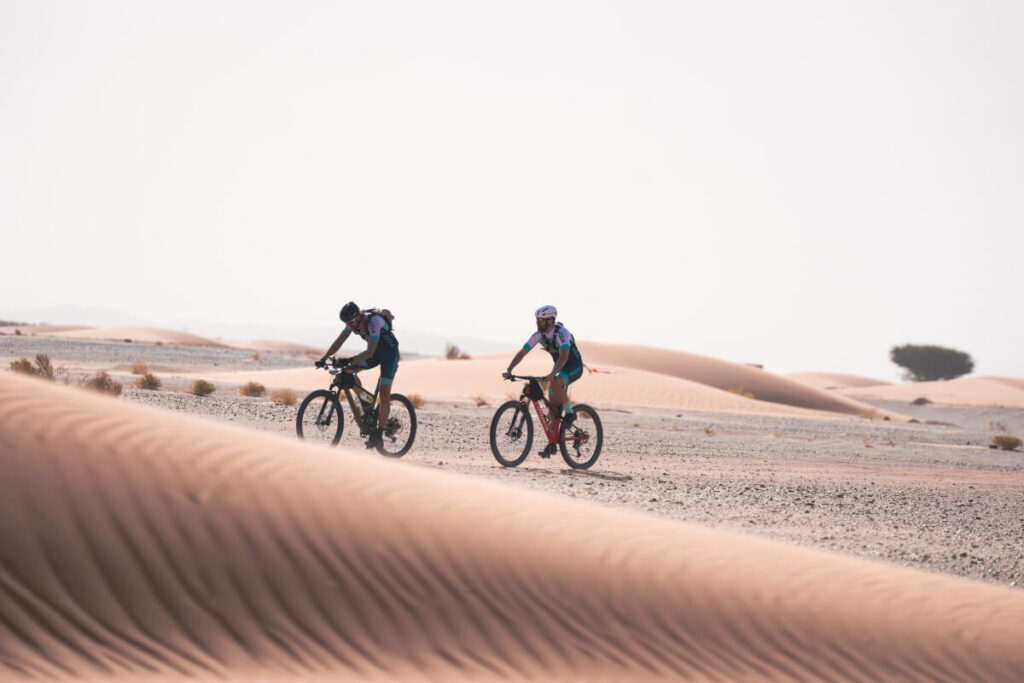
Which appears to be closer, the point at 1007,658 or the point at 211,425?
the point at 1007,658

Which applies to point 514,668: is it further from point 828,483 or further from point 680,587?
point 828,483

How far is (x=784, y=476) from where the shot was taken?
64.8 feet

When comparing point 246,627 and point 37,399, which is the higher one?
point 37,399

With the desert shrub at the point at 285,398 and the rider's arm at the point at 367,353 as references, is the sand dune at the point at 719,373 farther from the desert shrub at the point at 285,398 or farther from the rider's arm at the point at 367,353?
the rider's arm at the point at 367,353

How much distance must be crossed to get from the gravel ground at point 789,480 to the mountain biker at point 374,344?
1.60m

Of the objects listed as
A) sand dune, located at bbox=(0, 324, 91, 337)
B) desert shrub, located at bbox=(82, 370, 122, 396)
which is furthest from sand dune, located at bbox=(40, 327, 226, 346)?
desert shrub, located at bbox=(82, 370, 122, 396)

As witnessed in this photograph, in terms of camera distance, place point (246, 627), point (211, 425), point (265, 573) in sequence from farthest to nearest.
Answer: point (211, 425) < point (265, 573) < point (246, 627)

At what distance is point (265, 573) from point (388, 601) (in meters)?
0.81

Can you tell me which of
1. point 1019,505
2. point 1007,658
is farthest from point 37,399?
point 1019,505

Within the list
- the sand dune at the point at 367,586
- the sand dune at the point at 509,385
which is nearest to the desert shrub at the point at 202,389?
the sand dune at the point at 509,385

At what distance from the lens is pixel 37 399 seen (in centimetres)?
944

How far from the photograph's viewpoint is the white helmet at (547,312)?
49.8 feet

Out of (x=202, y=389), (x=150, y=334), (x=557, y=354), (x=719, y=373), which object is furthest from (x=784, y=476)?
(x=150, y=334)

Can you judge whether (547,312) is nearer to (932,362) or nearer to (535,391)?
(535,391)
